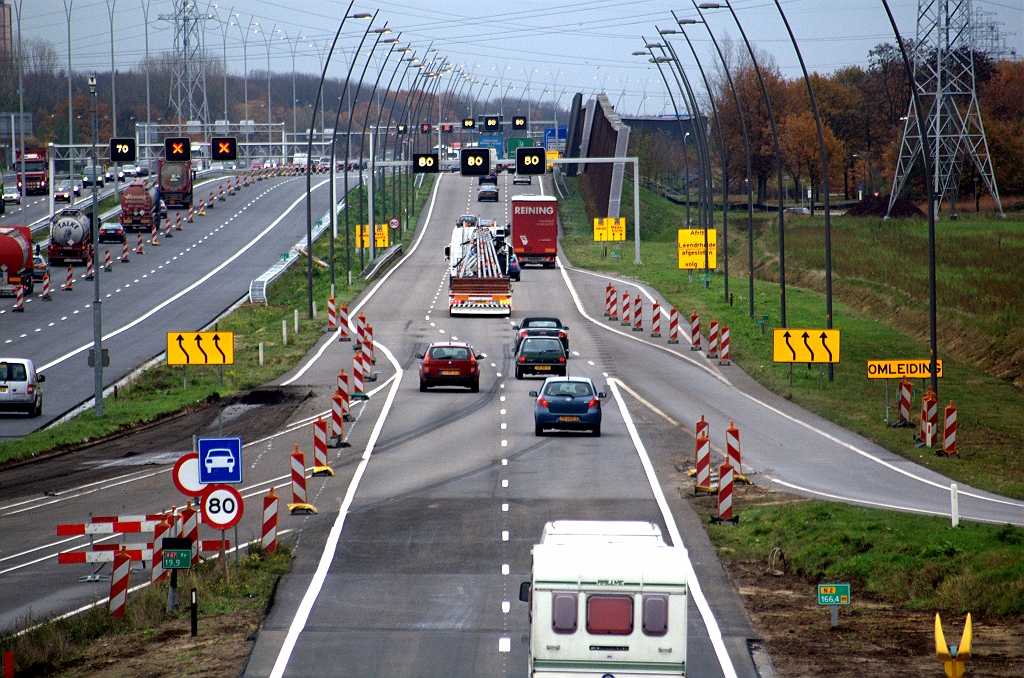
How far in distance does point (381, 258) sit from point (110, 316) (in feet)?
73.1

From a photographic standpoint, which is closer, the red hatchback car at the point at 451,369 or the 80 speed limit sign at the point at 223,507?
the 80 speed limit sign at the point at 223,507

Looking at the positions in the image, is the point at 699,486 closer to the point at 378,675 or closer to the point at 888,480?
the point at 888,480

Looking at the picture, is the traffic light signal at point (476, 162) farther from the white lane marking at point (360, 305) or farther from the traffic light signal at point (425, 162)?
the white lane marking at point (360, 305)

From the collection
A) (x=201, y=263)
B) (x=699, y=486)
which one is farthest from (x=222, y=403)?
(x=201, y=263)

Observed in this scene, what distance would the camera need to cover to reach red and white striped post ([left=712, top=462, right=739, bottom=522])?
2073cm

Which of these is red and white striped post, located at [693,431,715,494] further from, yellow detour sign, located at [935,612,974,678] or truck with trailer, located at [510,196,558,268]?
truck with trailer, located at [510,196,558,268]

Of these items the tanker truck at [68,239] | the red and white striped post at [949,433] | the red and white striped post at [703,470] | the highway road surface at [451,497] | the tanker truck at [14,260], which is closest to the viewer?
the highway road surface at [451,497]

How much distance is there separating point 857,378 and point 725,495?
73.1ft

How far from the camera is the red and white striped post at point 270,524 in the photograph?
18750 millimetres

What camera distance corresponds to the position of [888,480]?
2467cm

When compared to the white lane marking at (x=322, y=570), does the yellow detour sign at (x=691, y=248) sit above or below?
above

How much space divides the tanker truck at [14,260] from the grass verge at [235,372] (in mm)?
11238

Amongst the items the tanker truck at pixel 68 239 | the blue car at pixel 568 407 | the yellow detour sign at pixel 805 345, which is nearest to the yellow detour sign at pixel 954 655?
the blue car at pixel 568 407

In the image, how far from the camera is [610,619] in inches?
441
